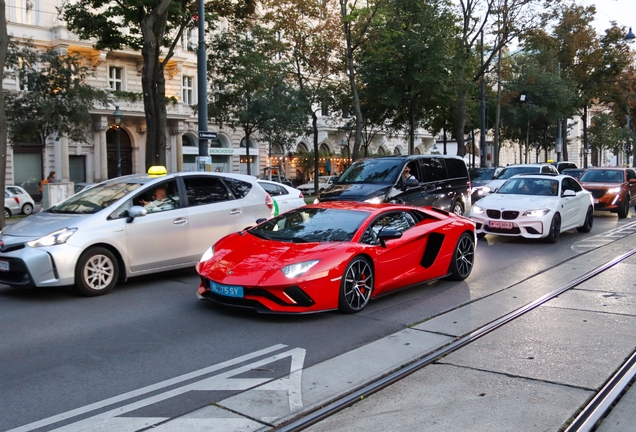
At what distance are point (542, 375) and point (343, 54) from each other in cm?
2620

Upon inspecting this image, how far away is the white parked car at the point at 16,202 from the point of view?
27.8m

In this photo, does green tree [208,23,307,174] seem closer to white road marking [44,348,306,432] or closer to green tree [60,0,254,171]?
green tree [60,0,254,171]

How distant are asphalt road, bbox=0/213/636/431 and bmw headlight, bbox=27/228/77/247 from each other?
734mm

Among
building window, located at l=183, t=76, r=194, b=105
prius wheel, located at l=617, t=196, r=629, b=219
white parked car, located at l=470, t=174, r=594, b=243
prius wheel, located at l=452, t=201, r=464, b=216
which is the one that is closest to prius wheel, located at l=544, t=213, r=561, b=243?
white parked car, located at l=470, t=174, r=594, b=243

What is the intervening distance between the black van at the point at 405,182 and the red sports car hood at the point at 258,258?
22.1ft

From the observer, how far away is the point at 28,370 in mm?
5293

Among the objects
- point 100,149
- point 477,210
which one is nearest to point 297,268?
point 477,210

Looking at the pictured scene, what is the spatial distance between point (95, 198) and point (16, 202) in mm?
21348

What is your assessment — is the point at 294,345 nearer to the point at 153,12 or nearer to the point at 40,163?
the point at 153,12

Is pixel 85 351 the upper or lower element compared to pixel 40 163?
lower

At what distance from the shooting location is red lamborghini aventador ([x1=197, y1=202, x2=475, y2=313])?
6.68 metres

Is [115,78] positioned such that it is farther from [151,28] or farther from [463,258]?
[463,258]

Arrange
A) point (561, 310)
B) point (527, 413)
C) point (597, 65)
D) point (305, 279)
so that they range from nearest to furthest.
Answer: point (527, 413), point (305, 279), point (561, 310), point (597, 65)

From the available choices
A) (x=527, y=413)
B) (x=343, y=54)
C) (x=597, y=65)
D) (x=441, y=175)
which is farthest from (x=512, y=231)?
(x=597, y=65)
